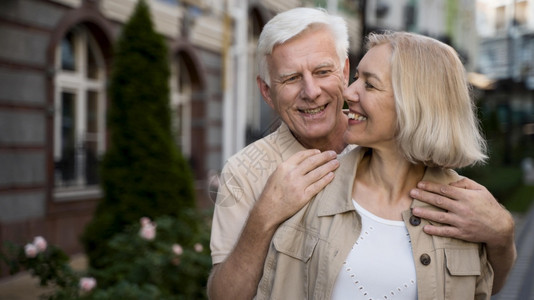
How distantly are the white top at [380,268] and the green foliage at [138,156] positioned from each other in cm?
495

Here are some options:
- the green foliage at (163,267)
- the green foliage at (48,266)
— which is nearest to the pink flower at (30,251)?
the green foliage at (48,266)

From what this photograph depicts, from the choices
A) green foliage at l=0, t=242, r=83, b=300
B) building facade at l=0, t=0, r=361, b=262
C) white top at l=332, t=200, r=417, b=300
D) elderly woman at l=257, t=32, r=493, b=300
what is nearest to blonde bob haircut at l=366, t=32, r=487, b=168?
elderly woman at l=257, t=32, r=493, b=300

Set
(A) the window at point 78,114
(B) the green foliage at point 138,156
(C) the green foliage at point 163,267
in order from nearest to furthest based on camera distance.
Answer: (C) the green foliage at point 163,267
(B) the green foliage at point 138,156
(A) the window at point 78,114

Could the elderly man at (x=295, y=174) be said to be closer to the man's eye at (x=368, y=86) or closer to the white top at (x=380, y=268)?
the white top at (x=380, y=268)

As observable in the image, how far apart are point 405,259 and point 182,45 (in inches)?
423

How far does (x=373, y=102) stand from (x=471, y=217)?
42 cm

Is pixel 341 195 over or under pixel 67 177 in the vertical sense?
over

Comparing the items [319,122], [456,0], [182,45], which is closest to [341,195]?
[319,122]

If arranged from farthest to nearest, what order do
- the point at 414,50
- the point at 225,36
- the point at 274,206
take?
1. the point at 225,36
2. the point at 274,206
3. the point at 414,50

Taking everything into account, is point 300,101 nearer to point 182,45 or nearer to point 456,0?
point 182,45

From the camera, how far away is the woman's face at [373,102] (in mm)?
1896

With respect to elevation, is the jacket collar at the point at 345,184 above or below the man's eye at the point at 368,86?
below

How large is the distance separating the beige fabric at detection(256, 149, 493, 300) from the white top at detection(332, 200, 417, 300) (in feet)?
0.09

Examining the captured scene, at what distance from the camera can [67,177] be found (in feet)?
31.2
